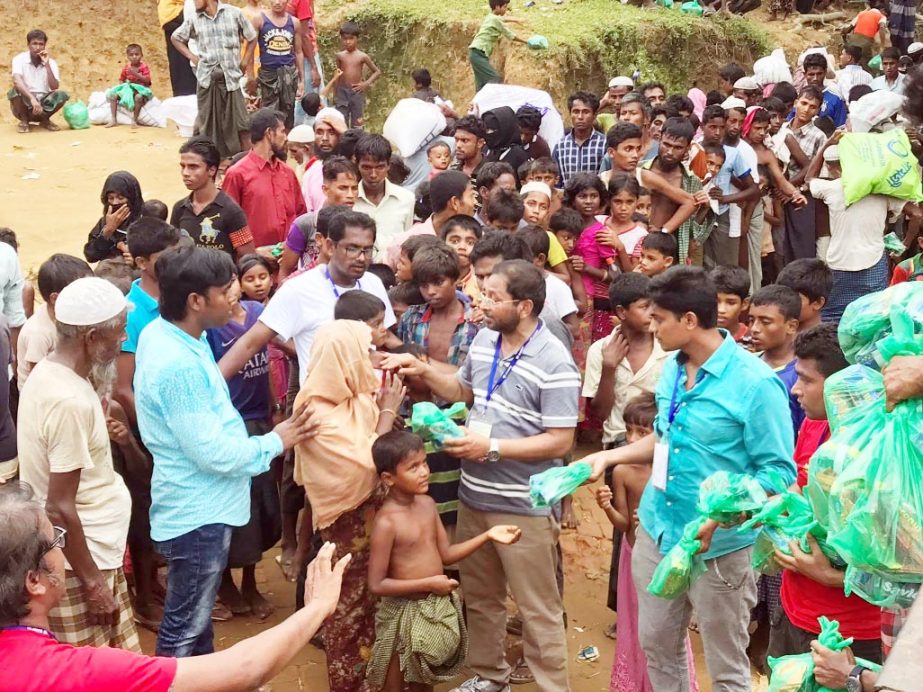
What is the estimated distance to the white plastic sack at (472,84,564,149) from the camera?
1027 cm

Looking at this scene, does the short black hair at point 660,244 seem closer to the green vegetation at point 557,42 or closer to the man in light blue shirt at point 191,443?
the man in light blue shirt at point 191,443

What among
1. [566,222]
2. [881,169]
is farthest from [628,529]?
[881,169]

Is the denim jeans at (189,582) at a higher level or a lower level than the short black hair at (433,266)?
lower

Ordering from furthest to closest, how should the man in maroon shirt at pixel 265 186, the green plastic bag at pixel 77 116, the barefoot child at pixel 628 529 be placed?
the green plastic bag at pixel 77 116, the man in maroon shirt at pixel 265 186, the barefoot child at pixel 628 529

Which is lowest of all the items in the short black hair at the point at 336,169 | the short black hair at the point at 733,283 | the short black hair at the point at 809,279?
the short black hair at the point at 733,283

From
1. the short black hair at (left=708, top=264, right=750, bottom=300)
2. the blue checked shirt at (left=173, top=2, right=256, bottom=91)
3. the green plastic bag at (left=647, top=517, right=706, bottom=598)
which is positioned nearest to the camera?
the green plastic bag at (left=647, top=517, right=706, bottom=598)

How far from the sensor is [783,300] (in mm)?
5223

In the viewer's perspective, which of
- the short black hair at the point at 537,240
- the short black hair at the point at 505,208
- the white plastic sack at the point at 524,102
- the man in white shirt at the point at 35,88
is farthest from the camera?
the man in white shirt at the point at 35,88

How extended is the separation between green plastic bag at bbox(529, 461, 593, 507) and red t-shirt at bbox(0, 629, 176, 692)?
1.64 metres

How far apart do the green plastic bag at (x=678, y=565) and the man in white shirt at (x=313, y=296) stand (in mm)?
1949

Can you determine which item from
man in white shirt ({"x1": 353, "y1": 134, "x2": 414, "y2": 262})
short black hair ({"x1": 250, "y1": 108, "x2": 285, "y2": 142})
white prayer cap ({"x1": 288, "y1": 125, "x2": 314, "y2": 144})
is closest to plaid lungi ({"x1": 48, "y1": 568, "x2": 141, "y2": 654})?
man in white shirt ({"x1": 353, "y1": 134, "x2": 414, "y2": 262})

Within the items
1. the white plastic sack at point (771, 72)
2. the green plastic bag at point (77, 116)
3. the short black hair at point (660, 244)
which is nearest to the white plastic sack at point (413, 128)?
the short black hair at point (660, 244)

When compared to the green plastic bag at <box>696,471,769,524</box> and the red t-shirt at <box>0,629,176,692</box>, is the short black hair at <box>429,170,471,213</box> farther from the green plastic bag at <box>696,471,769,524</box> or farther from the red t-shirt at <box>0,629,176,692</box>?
the red t-shirt at <box>0,629,176,692</box>

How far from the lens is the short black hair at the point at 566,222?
6.92m
